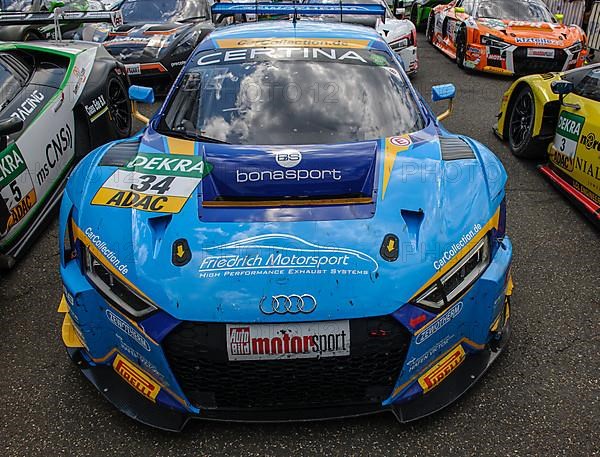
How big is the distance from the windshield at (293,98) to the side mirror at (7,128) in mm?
1001

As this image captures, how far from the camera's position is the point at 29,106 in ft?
13.0

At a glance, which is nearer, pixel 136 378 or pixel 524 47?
pixel 136 378

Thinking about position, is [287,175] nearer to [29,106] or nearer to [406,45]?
[29,106]

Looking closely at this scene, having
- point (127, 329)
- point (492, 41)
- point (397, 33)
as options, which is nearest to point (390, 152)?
point (127, 329)

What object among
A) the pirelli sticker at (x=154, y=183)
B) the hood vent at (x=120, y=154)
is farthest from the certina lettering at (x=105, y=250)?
the hood vent at (x=120, y=154)

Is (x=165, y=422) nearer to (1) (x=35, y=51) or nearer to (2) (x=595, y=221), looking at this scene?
(2) (x=595, y=221)

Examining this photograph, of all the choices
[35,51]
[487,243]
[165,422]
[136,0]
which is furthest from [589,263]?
[136,0]

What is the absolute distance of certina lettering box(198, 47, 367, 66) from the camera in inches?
128

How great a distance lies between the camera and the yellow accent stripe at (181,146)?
107 inches

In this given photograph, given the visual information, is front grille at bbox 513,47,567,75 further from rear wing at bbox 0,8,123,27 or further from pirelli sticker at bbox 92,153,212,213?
pirelli sticker at bbox 92,153,212,213

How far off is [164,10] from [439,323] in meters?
7.80

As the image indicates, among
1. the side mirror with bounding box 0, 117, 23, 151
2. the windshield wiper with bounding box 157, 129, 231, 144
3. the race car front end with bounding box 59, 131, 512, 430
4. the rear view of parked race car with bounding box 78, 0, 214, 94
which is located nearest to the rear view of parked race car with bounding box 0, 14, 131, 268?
the side mirror with bounding box 0, 117, 23, 151

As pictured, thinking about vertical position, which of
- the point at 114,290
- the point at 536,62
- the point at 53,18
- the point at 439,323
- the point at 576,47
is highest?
the point at 53,18

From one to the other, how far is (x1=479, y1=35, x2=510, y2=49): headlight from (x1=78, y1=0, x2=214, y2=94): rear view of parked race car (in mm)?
4226
